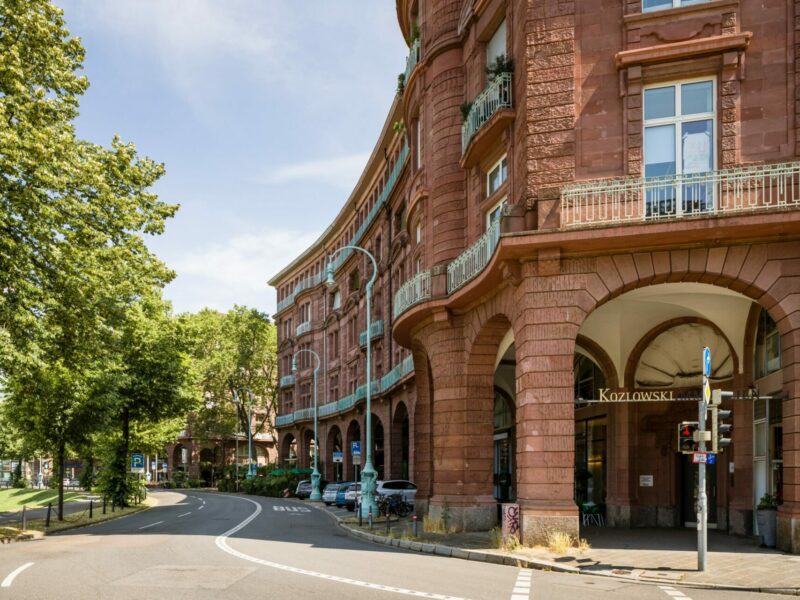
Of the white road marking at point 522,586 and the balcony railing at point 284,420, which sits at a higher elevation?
the balcony railing at point 284,420


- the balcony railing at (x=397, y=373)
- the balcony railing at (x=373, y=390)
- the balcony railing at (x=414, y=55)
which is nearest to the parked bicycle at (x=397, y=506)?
the balcony railing at (x=397, y=373)

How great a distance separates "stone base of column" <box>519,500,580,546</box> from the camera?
1864 cm

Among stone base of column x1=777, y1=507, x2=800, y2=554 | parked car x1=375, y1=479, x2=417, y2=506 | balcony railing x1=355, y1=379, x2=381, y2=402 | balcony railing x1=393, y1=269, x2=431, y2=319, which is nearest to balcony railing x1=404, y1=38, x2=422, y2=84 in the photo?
balcony railing x1=393, y1=269, x2=431, y2=319

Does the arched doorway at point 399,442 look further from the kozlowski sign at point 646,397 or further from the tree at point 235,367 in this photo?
the tree at point 235,367

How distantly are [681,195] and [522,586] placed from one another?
9290 mm

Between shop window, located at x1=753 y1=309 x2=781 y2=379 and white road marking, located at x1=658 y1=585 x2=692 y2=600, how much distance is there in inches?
350

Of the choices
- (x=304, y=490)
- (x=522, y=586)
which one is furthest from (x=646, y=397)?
(x=304, y=490)

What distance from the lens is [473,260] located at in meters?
24.2

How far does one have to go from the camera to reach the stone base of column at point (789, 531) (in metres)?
17.2

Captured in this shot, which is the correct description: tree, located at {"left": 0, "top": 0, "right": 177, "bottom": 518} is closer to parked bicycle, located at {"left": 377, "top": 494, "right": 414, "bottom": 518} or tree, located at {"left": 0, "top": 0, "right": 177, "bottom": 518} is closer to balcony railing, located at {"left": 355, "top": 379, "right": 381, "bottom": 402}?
parked bicycle, located at {"left": 377, "top": 494, "right": 414, "bottom": 518}

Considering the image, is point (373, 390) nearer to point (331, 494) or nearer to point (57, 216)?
point (331, 494)

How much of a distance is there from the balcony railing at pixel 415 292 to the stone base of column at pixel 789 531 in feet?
38.0

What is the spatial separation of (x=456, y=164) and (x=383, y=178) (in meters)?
29.6

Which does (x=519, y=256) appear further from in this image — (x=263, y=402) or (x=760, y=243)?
(x=263, y=402)
